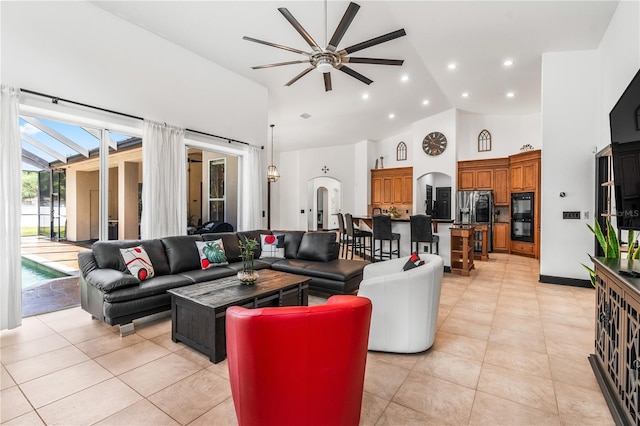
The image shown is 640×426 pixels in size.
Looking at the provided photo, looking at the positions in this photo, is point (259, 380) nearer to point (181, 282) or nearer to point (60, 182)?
point (181, 282)

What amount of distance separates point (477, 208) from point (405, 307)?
6407 millimetres

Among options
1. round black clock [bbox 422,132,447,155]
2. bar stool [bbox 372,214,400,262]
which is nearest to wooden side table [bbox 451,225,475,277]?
bar stool [bbox 372,214,400,262]

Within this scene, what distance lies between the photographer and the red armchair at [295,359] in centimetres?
127

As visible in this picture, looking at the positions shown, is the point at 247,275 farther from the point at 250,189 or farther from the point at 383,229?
the point at 383,229

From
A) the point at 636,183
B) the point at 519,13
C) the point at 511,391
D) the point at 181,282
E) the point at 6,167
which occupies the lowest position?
the point at 511,391

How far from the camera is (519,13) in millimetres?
3816

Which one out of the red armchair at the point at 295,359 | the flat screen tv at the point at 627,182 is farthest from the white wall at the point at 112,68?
the flat screen tv at the point at 627,182

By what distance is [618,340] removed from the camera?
183 cm

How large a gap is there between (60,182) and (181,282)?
7.81 ft

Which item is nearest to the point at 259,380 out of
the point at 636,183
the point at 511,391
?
the point at 511,391

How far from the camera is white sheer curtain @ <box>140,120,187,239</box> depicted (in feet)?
14.0

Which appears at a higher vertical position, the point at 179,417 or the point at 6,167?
the point at 6,167

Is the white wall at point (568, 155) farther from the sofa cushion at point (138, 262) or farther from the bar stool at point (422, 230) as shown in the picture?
the sofa cushion at point (138, 262)

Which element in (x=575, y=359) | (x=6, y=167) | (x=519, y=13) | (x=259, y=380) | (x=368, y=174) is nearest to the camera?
(x=259, y=380)
